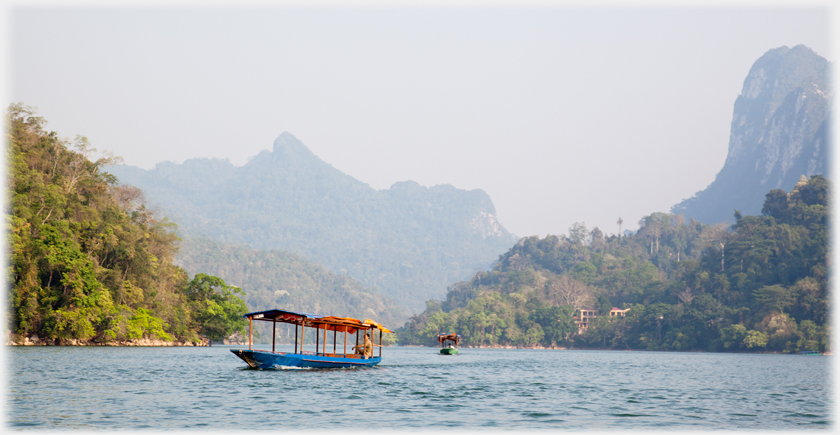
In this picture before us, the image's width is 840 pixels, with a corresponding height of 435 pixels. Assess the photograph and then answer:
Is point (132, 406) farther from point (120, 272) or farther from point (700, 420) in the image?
point (120, 272)

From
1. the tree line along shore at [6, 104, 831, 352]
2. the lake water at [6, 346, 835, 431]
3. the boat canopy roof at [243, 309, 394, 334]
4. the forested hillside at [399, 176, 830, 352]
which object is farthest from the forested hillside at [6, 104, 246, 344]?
the forested hillside at [399, 176, 830, 352]

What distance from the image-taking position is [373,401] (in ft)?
80.9

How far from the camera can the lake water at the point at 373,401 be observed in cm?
1969

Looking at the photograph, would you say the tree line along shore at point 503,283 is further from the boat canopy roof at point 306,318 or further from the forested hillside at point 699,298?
the boat canopy roof at point 306,318

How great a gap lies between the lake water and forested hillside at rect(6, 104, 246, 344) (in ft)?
59.7

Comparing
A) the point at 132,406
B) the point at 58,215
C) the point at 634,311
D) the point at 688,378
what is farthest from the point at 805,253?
the point at 132,406

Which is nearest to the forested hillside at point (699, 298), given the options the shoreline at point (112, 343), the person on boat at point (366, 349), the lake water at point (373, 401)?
the lake water at point (373, 401)

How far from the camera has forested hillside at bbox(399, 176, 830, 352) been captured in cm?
9838

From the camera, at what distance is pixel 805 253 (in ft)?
343

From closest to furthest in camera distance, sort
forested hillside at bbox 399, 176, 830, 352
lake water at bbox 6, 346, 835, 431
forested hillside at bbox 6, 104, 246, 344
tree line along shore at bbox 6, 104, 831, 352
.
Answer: lake water at bbox 6, 346, 835, 431
forested hillside at bbox 6, 104, 246, 344
tree line along shore at bbox 6, 104, 831, 352
forested hillside at bbox 399, 176, 830, 352

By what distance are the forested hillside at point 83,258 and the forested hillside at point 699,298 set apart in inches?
2817

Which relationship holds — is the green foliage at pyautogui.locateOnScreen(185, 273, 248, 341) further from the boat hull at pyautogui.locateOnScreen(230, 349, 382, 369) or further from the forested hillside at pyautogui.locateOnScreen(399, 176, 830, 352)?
the forested hillside at pyautogui.locateOnScreen(399, 176, 830, 352)

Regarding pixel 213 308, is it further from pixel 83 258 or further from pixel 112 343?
pixel 83 258

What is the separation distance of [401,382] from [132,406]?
47.2ft
